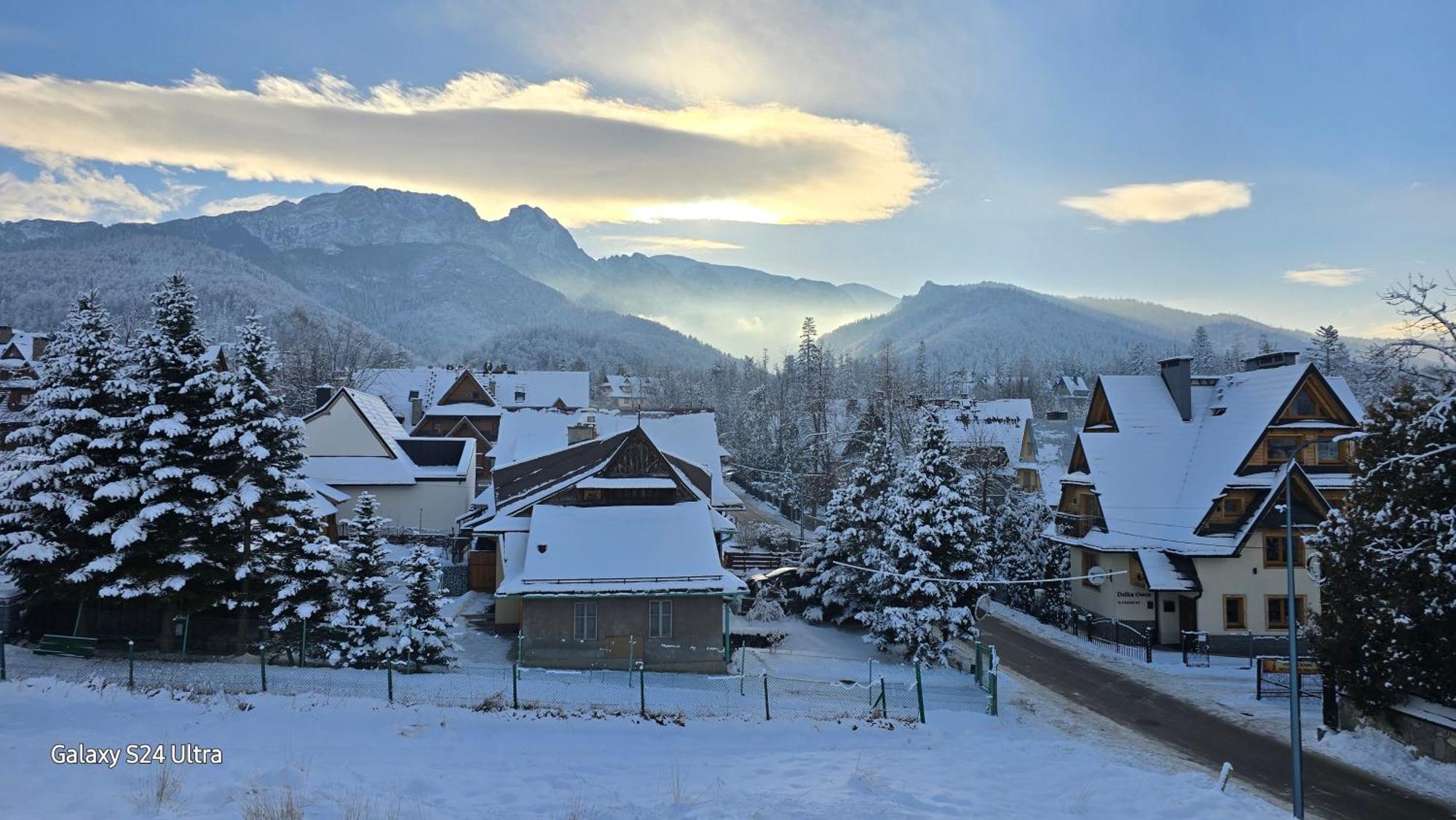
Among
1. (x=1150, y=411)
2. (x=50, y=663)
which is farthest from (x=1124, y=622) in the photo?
(x=50, y=663)

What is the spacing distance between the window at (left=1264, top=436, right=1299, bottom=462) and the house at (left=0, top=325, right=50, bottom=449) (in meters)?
41.6

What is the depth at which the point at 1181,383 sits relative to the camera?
1473 inches

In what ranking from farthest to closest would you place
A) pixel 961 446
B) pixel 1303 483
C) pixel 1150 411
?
pixel 961 446 → pixel 1150 411 → pixel 1303 483

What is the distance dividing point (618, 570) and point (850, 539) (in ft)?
36.9

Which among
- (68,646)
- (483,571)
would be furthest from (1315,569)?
(68,646)

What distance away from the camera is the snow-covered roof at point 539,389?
9862 centimetres

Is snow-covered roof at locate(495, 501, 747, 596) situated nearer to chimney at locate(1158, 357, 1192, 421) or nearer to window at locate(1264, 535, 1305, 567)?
window at locate(1264, 535, 1305, 567)

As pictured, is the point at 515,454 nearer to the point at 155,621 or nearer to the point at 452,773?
the point at 155,621

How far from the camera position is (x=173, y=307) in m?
21.4

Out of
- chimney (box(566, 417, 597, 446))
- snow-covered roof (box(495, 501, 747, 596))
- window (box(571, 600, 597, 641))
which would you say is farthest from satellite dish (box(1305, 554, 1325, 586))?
chimney (box(566, 417, 597, 446))

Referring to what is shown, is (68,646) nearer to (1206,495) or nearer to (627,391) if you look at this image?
(1206,495)

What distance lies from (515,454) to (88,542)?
79.3ft

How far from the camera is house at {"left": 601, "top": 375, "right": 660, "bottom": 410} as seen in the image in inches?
5797

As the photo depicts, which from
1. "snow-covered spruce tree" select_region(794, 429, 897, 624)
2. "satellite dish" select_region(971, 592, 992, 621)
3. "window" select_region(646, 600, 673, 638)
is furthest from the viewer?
"satellite dish" select_region(971, 592, 992, 621)
